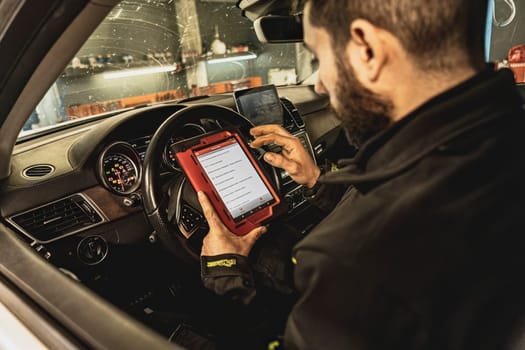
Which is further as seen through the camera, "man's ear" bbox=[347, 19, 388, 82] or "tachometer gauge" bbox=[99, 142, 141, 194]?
"tachometer gauge" bbox=[99, 142, 141, 194]

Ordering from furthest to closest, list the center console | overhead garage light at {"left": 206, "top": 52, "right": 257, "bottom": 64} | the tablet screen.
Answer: overhead garage light at {"left": 206, "top": 52, "right": 257, "bottom": 64} < the center console < the tablet screen

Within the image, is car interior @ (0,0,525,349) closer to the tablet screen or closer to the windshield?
the tablet screen

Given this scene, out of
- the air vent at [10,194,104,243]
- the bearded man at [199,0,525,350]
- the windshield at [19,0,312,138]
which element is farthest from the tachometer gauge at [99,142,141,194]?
the bearded man at [199,0,525,350]

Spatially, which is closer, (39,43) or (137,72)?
(39,43)

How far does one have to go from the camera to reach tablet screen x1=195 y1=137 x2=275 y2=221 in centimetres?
119

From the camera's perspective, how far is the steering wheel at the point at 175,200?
3.77ft

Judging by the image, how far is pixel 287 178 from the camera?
194cm

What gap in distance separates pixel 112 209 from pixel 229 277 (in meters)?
0.59

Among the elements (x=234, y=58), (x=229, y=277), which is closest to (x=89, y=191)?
(x=229, y=277)

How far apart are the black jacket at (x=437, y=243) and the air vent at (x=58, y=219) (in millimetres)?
1002

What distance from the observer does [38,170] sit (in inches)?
53.8

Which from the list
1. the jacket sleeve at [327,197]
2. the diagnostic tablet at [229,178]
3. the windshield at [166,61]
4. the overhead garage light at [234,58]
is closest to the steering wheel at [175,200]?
the diagnostic tablet at [229,178]

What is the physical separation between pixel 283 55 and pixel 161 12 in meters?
1.59

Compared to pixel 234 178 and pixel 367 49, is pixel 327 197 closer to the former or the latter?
pixel 234 178
